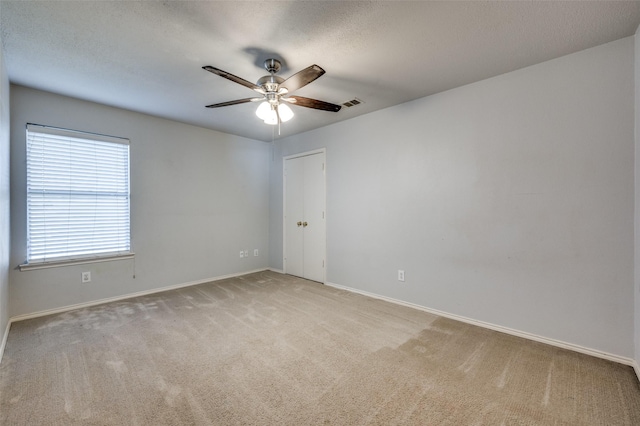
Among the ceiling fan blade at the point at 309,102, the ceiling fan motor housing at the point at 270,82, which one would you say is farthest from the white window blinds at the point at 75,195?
the ceiling fan blade at the point at 309,102

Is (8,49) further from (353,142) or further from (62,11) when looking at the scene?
(353,142)

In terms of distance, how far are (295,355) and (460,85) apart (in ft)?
10.3

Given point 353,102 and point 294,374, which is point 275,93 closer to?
point 353,102

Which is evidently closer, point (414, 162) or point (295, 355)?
point (295, 355)

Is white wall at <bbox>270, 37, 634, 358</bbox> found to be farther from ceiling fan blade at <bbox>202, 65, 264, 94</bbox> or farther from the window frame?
the window frame

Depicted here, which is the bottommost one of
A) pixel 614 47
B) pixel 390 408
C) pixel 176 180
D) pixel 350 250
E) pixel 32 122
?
pixel 390 408

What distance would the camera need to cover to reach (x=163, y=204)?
3.94 meters

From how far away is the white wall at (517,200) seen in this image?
7.02ft

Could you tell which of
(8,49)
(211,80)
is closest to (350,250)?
(211,80)

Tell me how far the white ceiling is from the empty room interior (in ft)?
0.07

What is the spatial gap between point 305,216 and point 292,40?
9.54 feet

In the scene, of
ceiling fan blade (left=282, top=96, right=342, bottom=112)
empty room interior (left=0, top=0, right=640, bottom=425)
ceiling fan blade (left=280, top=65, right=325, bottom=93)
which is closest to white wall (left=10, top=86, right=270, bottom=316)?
empty room interior (left=0, top=0, right=640, bottom=425)

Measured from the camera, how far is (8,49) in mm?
2197

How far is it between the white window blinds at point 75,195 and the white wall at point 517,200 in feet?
10.8
